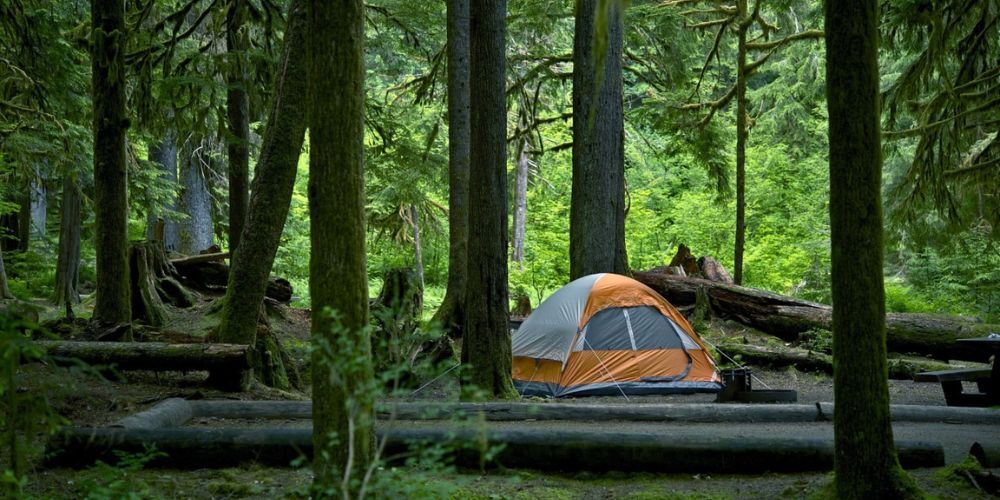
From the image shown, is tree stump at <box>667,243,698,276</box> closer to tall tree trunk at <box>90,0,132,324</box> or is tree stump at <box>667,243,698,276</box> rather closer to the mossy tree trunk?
tall tree trunk at <box>90,0,132,324</box>

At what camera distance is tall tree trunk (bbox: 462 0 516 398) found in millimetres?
9109

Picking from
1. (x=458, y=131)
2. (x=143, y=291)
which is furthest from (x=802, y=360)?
(x=143, y=291)

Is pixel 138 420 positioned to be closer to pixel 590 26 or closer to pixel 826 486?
pixel 826 486

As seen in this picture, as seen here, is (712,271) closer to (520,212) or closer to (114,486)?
(520,212)

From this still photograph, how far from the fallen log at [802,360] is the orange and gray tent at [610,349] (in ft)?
4.87

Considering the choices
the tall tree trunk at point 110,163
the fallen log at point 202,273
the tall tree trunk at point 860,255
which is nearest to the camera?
the tall tree trunk at point 860,255

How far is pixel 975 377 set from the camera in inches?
349

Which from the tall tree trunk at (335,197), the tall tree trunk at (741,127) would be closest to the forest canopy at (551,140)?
the tall tree trunk at (741,127)

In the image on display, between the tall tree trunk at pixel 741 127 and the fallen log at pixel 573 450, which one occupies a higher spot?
the tall tree trunk at pixel 741 127

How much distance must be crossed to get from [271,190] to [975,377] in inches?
304

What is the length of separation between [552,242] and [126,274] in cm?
1687

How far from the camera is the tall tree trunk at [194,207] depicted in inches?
798

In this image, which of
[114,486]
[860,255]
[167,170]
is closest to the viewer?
[114,486]

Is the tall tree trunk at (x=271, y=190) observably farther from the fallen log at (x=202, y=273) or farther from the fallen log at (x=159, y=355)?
the fallen log at (x=202, y=273)
